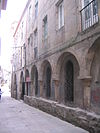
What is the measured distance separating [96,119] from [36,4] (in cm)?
1313

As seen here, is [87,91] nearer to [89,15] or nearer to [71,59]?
[71,59]

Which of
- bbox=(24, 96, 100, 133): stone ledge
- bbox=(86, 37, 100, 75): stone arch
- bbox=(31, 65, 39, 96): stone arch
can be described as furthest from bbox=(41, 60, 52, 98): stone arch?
bbox=(86, 37, 100, 75): stone arch

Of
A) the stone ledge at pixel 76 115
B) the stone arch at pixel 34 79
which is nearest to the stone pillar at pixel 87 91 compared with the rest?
the stone ledge at pixel 76 115

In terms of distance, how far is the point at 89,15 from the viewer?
8.95 m

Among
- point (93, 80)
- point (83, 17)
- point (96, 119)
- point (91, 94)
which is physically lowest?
point (96, 119)

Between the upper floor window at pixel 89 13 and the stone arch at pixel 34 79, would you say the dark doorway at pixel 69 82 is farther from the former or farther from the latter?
the stone arch at pixel 34 79

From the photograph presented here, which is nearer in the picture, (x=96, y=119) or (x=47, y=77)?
(x=96, y=119)

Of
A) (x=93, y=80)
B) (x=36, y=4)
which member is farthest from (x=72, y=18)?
(x=36, y=4)

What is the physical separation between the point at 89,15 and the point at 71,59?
2.76 meters

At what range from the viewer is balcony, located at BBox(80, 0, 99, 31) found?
27.7ft

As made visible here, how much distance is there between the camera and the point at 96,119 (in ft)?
24.3

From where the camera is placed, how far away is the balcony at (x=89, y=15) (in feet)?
27.7

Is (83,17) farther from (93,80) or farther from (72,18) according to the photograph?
(93,80)

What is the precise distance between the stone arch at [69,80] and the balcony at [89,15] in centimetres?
198
